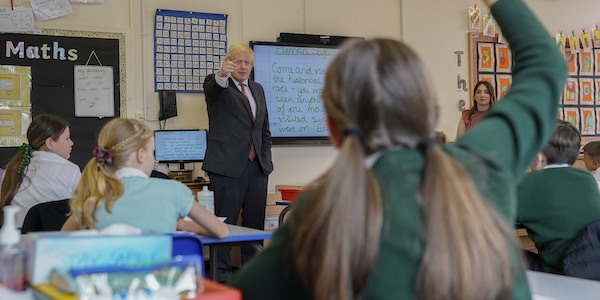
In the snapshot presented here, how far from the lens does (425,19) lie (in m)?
6.78

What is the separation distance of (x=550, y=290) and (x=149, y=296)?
1217 millimetres

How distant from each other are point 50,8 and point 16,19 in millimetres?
250

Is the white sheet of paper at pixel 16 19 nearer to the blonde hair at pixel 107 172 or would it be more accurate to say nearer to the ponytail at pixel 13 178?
the ponytail at pixel 13 178

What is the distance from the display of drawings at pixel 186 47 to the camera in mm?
5582

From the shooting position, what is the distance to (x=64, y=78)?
5281 millimetres

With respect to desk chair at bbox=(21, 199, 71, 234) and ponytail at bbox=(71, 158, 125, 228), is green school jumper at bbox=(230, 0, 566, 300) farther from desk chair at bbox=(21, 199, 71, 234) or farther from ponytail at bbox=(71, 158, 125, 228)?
desk chair at bbox=(21, 199, 71, 234)

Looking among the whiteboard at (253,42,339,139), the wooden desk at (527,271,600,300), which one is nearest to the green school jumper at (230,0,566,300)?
the wooden desk at (527,271,600,300)

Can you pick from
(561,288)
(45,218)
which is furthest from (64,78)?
(561,288)

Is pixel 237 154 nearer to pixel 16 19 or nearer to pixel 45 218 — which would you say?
pixel 16 19

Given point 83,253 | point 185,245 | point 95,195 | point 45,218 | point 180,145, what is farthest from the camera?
point 180,145

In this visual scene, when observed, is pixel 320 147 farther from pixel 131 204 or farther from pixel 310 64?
pixel 131 204

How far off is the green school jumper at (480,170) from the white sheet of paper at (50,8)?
175 inches

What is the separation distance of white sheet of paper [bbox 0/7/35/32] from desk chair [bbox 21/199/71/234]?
8.28ft

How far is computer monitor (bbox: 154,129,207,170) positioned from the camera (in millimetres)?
5391
